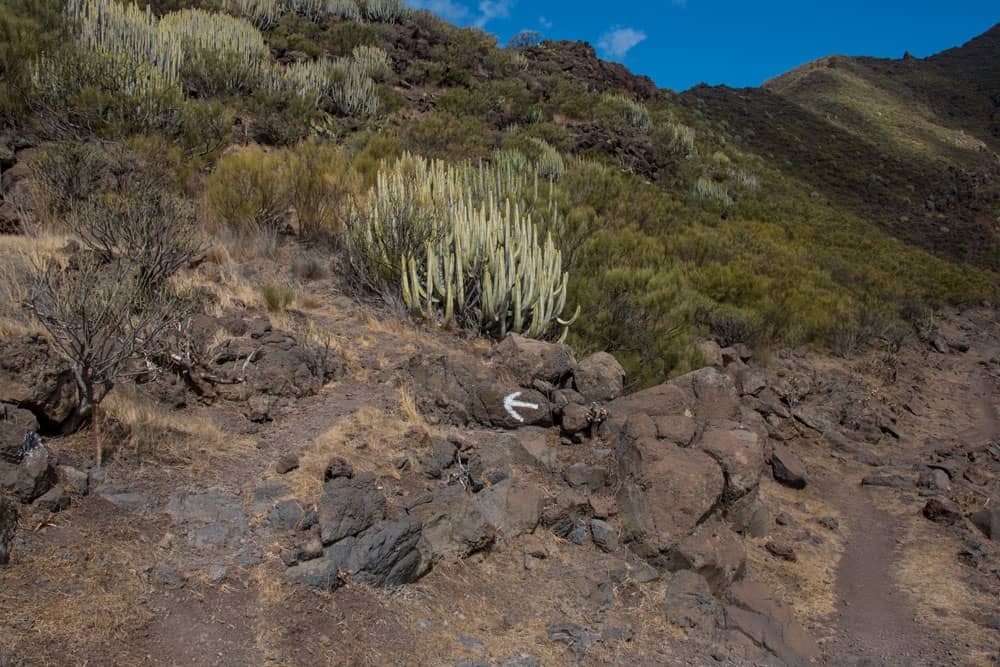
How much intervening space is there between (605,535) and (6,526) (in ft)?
10.8

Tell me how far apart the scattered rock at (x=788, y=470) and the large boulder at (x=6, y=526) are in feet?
19.7

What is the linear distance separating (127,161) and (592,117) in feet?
49.3

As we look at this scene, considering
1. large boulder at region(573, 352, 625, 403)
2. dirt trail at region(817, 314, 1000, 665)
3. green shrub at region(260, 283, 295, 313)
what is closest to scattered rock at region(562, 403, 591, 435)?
large boulder at region(573, 352, 625, 403)

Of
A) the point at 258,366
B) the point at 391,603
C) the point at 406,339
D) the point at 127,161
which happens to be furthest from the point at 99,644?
the point at 127,161

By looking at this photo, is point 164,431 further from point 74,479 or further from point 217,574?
point 217,574

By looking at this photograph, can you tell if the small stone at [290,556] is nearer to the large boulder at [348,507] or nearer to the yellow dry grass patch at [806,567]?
the large boulder at [348,507]

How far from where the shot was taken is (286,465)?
3875 mm

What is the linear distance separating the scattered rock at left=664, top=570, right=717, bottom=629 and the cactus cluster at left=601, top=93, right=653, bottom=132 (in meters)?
18.8

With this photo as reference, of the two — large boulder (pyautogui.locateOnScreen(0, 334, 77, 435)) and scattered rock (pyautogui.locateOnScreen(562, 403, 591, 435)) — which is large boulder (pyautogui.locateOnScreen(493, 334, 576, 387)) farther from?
large boulder (pyautogui.locateOnScreen(0, 334, 77, 435))

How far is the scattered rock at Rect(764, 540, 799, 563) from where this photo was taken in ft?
15.6

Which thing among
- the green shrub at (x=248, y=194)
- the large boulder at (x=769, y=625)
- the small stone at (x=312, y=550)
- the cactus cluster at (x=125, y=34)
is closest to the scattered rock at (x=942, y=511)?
the large boulder at (x=769, y=625)

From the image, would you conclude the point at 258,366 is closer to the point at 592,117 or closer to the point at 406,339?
the point at 406,339

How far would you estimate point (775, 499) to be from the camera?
18.7 feet

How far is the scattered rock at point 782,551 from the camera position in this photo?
4.76 meters
